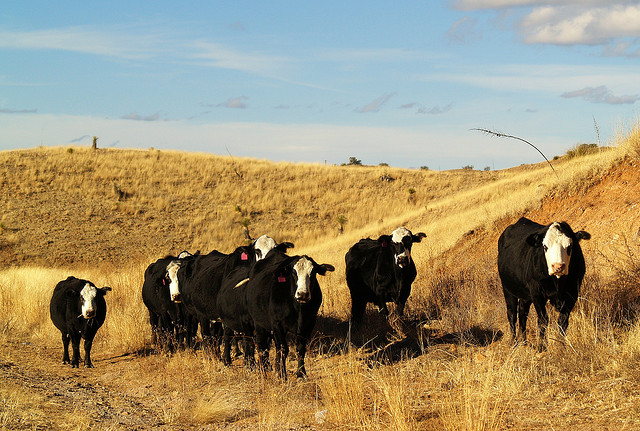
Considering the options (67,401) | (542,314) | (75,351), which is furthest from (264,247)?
(542,314)

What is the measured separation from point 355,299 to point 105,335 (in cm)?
610

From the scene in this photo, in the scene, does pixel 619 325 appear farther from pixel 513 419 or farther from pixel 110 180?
pixel 110 180

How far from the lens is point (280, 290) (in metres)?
10.9

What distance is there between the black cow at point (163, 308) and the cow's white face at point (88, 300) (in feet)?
4.51

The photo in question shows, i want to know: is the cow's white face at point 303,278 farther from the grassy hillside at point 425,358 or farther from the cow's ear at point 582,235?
the cow's ear at point 582,235

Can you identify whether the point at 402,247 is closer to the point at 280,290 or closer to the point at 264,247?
the point at 264,247

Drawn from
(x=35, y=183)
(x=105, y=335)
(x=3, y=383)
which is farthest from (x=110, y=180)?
(x=3, y=383)

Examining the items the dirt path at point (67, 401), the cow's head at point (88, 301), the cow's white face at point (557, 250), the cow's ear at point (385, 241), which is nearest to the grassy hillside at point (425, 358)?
the dirt path at point (67, 401)

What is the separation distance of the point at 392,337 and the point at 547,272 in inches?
142

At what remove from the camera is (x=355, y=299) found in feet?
50.8

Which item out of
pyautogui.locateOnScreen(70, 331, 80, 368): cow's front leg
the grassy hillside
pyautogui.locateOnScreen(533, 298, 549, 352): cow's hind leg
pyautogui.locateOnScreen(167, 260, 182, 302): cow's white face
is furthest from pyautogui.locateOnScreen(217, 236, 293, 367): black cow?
pyautogui.locateOnScreen(533, 298, 549, 352): cow's hind leg

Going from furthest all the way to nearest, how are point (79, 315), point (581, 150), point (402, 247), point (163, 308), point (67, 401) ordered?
point (581, 150), point (163, 308), point (402, 247), point (79, 315), point (67, 401)

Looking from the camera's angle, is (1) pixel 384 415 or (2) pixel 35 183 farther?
(2) pixel 35 183

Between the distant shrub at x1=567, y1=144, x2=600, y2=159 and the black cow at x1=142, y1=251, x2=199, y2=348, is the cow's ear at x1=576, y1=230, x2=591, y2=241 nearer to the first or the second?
the black cow at x1=142, y1=251, x2=199, y2=348
